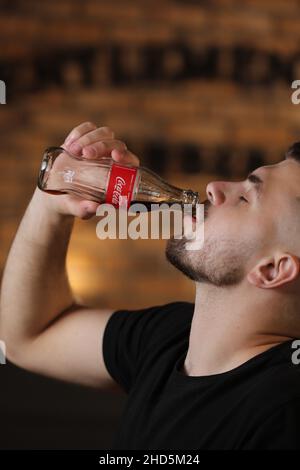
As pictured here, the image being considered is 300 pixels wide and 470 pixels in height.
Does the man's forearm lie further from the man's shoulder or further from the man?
the man's shoulder

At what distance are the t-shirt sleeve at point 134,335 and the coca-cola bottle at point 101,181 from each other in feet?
0.75

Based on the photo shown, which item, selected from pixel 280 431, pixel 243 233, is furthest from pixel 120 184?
pixel 280 431

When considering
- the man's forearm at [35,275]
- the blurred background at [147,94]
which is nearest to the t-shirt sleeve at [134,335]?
the man's forearm at [35,275]

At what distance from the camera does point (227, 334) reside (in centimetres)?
120

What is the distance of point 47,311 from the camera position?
1.49 m

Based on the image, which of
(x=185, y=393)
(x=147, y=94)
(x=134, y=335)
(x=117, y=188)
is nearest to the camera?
(x=185, y=393)

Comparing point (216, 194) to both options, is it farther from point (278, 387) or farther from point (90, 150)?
point (278, 387)

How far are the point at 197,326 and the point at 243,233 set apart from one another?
18 cm

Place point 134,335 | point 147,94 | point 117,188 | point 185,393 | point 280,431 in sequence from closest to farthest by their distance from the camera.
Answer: point 280,431
point 185,393
point 117,188
point 134,335
point 147,94

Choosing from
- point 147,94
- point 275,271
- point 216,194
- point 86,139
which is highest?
point 147,94

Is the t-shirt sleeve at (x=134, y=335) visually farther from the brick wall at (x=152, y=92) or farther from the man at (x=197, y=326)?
the brick wall at (x=152, y=92)

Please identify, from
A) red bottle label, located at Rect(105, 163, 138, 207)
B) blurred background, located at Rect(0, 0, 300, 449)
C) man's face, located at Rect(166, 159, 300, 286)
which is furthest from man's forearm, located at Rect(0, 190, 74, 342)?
blurred background, located at Rect(0, 0, 300, 449)

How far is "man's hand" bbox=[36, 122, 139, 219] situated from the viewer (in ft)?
4.28

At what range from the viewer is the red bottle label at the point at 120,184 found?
4.10 ft
